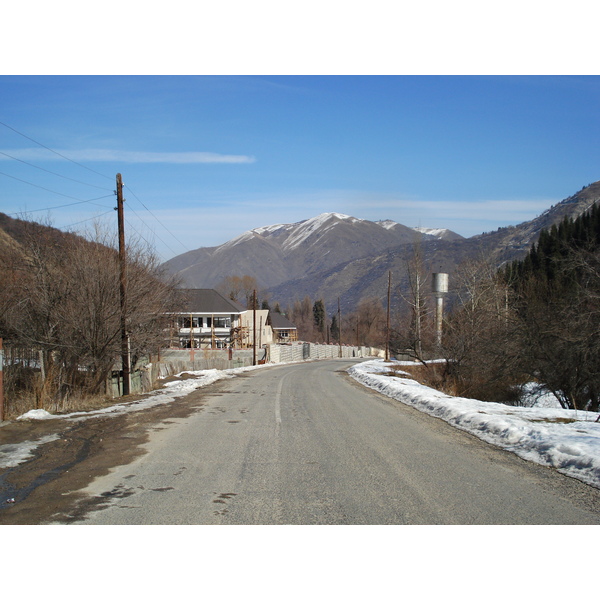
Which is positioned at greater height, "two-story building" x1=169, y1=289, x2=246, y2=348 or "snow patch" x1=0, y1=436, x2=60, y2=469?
"two-story building" x1=169, y1=289, x2=246, y2=348

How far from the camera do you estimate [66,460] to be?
8750 mm

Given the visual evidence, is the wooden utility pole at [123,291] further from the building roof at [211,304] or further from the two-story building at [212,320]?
the building roof at [211,304]

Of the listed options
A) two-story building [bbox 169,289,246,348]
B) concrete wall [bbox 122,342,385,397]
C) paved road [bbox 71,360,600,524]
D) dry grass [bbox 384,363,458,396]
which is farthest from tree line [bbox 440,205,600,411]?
two-story building [bbox 169,289,246,348]

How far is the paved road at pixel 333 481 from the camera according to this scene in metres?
5.79

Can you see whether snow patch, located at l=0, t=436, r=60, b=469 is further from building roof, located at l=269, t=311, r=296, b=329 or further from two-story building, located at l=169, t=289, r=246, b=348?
building roof, located at l=269, t=311, r=296, b=329

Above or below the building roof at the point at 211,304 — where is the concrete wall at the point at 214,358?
below

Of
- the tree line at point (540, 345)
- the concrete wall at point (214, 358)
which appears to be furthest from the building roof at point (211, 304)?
the tree line at point (540, 345)

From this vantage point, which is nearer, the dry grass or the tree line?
the tree line

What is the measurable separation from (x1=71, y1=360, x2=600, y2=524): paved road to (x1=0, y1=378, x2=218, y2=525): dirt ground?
321 millimetres

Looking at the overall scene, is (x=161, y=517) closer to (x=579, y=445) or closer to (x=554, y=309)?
(x=579, y=445)

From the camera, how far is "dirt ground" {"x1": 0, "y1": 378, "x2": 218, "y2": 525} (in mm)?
6123

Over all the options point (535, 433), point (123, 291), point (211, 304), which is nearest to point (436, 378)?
point (123, 291)

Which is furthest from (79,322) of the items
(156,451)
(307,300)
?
(307,300)

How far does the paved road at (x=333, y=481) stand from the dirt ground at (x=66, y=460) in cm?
32
